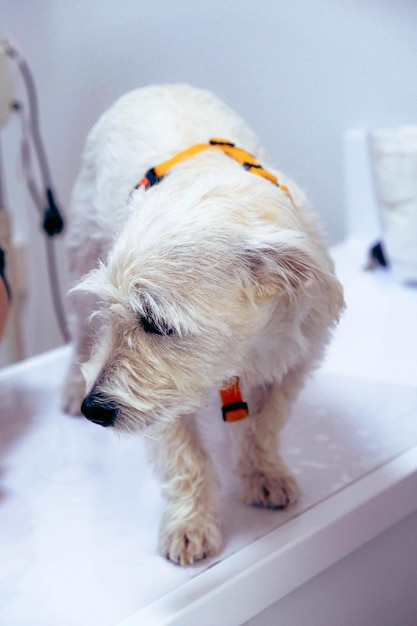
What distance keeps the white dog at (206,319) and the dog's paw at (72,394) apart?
317 millimetres

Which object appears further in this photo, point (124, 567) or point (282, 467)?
point (282, 467)

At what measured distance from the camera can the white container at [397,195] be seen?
4.33ft

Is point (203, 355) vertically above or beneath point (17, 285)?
above

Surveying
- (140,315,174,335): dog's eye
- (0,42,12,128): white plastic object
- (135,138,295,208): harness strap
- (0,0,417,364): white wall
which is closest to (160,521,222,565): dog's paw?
(140,315,174,335): dog's eye

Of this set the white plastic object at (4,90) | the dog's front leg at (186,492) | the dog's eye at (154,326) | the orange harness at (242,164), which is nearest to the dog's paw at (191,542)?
the dog's front leg at (186,492)

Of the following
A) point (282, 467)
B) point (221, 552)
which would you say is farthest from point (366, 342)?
point (221, 552)

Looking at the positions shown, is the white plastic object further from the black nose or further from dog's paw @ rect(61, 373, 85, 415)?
the black nose

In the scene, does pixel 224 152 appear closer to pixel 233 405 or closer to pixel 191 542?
pixel 233 405

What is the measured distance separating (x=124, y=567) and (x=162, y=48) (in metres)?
0.89

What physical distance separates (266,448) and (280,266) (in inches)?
11.6

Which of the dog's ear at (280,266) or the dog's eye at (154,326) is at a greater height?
the dog's ear at (280,266)

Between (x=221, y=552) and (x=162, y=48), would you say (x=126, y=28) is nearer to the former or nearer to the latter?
(x=162, y=48)

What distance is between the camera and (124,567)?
2.58 ft

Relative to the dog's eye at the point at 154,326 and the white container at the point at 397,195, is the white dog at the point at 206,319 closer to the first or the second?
the dog's eye at the point at 154,326
